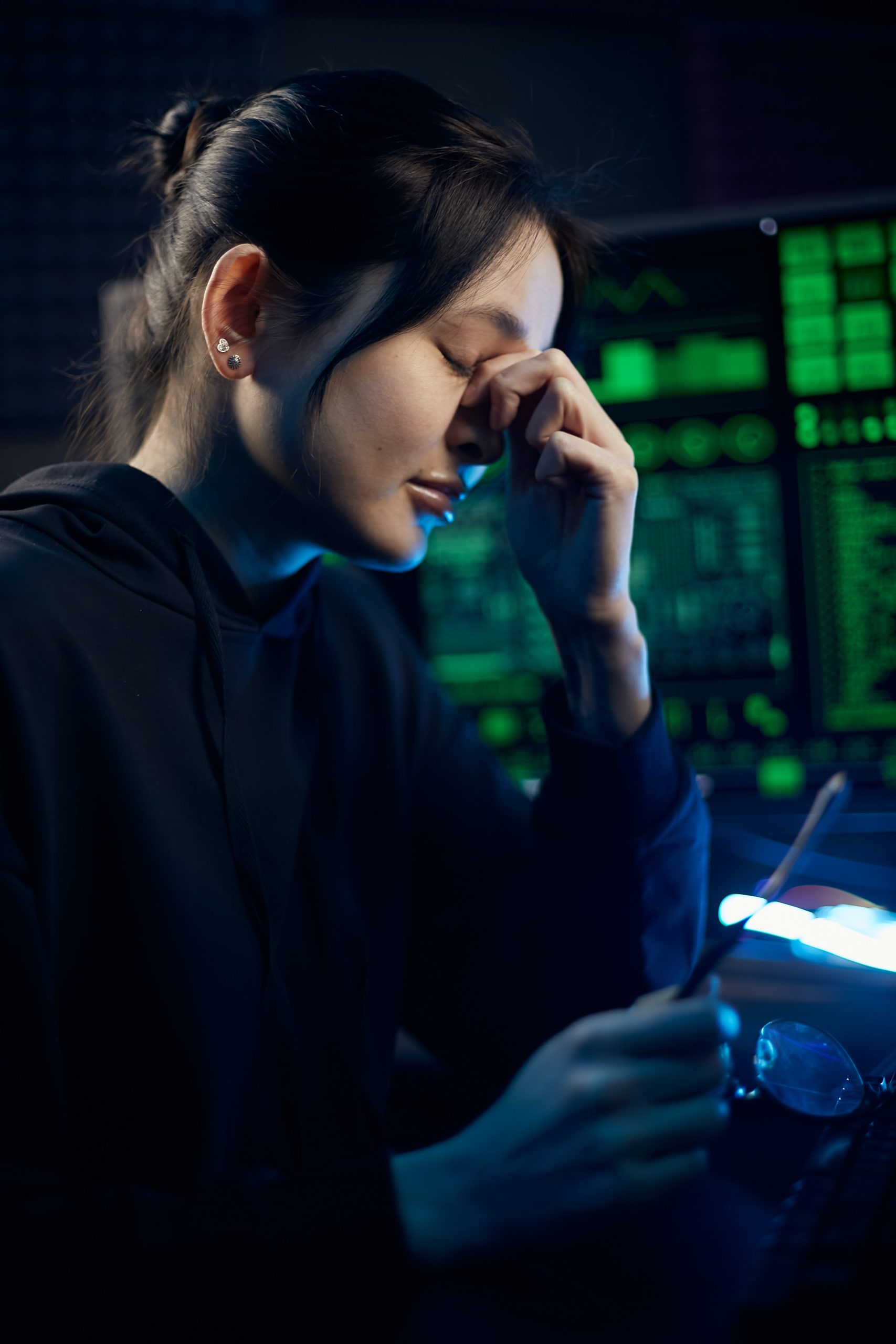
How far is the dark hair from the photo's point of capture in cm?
82

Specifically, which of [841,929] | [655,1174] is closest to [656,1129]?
[655,1174]

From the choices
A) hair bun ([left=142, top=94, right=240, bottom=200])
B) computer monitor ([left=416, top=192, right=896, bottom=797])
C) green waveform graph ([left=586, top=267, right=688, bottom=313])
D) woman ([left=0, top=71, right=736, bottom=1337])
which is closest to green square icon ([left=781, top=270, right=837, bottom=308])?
computer monitor ([left=416, top=192, right=896, bottom=797])

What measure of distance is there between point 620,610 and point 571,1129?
0.58m

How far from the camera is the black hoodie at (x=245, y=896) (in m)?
0.53

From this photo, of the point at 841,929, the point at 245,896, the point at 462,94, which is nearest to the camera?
the point at 245,896

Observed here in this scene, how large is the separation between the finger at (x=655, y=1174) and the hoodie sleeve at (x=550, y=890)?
1.51ft

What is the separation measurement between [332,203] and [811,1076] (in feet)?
2.44

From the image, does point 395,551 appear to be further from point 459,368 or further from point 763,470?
point 763,470

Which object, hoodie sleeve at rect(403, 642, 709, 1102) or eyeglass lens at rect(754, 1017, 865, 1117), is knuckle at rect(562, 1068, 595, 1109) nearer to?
eyeglass lens at rect(754, 1017, 865, 1117)

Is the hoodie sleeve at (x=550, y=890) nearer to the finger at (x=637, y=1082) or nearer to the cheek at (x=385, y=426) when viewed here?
the cheek at (x=385, y=426)

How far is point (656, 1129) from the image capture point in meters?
0.50

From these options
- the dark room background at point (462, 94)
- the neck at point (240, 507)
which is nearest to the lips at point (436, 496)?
the neck at point (240, 507)

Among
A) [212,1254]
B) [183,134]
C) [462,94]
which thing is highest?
[462,94]

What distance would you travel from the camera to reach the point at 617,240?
4.17 feet
